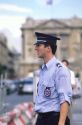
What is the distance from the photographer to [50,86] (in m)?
6.62

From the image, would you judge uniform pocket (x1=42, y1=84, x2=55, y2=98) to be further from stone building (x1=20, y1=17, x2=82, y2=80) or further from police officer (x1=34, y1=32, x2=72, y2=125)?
stone building (x1=20, y1=17, x2=82, y2=80)

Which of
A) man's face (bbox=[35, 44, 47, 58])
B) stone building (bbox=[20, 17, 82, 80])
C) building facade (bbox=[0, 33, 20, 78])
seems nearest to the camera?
man's face (bbox=[35, 44, 47, 58])

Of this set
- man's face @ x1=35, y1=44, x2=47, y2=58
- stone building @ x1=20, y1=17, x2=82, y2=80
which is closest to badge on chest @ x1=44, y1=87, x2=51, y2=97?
man's face @ x1=35, y1=44, x2=47, y2=58

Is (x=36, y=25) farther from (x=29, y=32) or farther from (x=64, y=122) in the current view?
(x=64, y=122)

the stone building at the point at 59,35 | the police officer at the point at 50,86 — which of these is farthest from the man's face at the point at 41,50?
the stone building at the point at 59,35

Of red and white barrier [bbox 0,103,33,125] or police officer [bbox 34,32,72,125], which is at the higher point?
police officer [bbox 34,32,72,125]

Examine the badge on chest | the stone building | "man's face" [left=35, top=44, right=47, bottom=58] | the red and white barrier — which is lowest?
the red and white barrier

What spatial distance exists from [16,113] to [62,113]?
6697mm

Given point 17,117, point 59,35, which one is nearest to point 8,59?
point 59,35

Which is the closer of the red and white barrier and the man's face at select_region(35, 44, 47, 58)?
the man's face at select_region(35, 44, 47, 58)

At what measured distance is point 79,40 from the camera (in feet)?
454

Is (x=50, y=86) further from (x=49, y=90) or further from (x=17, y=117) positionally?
(x=17, y=117)

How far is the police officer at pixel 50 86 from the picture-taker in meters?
6.54

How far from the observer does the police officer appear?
654 centimetres
